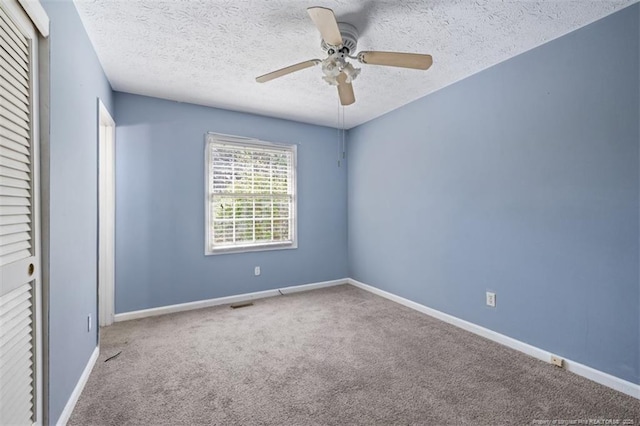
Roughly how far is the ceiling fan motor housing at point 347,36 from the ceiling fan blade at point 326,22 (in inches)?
9.4

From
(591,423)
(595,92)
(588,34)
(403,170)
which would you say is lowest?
(591,423)

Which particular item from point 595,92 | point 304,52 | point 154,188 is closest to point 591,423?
point 595,92

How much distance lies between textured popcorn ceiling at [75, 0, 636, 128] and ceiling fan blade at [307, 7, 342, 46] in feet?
0.88

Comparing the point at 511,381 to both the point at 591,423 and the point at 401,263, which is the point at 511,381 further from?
the point at 401,263

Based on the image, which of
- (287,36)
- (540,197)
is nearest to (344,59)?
(287,36)

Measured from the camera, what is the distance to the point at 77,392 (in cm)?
184

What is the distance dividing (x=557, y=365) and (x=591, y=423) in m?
0.62

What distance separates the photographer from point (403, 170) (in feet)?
11.9

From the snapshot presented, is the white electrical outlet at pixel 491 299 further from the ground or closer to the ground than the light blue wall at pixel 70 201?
closer to the ground

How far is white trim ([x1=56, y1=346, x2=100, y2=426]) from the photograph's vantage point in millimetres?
1619

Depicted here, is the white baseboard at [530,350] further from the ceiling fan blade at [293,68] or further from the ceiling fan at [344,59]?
the ceiling fan blade at [293,68]

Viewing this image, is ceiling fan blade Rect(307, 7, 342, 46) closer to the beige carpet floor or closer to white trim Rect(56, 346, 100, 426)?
the beige carpet floor

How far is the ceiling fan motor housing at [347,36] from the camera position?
199 cm

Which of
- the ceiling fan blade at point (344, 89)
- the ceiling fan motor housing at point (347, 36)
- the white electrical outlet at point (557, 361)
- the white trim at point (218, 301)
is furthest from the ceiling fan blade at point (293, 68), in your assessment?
the white electrical outlet at point (557, 361)
